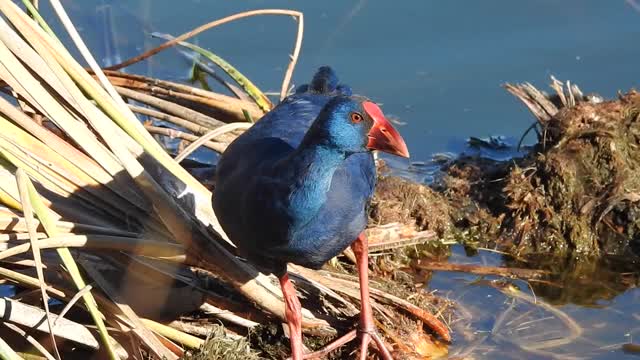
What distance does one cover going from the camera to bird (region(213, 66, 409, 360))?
2.97 meters

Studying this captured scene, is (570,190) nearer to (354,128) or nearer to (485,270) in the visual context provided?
(485,270)

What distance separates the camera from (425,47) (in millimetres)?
5578

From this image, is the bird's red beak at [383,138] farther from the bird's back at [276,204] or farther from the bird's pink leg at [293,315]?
the bird's pink leg at [293,315]

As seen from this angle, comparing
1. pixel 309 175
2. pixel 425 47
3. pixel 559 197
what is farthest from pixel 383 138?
pixel 425 47

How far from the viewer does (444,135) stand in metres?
5.20

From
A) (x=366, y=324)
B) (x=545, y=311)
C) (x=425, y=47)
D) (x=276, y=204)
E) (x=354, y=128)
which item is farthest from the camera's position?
(x=425, y=47)

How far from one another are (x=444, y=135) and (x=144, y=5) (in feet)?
5.85

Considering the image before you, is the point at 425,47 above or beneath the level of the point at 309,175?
above

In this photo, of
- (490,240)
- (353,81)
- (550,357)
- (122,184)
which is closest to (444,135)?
(353,81)

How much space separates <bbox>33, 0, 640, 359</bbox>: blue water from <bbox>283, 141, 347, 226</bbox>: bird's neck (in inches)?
77.6

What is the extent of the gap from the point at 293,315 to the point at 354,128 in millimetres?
698

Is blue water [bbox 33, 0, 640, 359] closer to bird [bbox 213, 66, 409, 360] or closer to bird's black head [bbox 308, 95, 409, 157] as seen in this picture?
bird [bbox 213, 66, 409, 360]

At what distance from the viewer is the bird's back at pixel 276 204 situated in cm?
311

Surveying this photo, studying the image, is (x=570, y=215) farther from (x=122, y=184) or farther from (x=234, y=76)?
(x=122, y=184)
